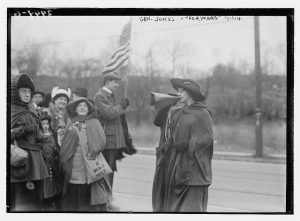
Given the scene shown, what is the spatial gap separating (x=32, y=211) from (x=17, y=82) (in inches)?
67.4

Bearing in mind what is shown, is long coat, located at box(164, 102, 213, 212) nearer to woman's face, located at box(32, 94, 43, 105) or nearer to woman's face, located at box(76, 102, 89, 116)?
woman's face, located at box(76, 102, 89, 116)

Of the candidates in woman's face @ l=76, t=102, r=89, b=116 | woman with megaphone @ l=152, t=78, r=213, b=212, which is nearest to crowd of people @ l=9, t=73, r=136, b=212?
woman's face @ l=76, t=102, r=89, b=116

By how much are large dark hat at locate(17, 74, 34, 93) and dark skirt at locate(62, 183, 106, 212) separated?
54.8 inches

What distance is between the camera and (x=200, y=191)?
20.0 feet

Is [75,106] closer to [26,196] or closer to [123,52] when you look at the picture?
[123,52]

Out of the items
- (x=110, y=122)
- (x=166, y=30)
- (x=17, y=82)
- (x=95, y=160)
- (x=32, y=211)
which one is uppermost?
(x=166, y=30)

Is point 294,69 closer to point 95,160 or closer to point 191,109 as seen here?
point 191,109

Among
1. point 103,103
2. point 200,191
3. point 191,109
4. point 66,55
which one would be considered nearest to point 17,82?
point 66,55

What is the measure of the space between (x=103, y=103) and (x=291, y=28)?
8.51ft

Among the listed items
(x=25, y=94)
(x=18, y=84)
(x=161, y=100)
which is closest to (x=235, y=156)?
(x=161, y=100)

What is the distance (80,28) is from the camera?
6.26 metres

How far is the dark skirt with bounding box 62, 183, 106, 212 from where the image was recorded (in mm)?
6297

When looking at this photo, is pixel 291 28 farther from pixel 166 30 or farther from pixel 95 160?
pixel 95 160

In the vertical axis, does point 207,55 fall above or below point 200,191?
above
